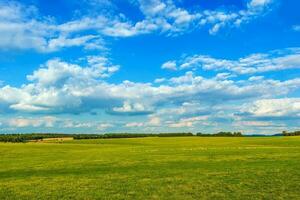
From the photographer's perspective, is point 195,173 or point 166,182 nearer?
point 166,182

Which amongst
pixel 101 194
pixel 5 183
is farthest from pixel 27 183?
pixel 101 194

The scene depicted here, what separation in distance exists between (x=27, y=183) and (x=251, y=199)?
15.8m

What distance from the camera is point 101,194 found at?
21.1 meters

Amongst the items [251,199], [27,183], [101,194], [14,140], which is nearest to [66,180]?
[27,183]

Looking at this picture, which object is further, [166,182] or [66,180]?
[66,180]

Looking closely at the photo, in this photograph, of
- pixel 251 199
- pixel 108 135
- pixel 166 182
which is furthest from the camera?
pixel 108 135

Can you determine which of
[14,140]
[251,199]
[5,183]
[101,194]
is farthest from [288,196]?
[14,140]

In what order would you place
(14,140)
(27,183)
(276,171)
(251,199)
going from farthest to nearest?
1. (14,140)
2. (276,171)
3. (27,183)
4. (251,199)

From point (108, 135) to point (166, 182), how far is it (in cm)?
16411

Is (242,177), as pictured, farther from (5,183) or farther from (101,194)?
(5,183)

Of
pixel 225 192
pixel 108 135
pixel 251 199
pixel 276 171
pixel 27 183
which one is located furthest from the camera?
pixel 108 135

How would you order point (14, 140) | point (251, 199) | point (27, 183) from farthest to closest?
point (14, 140) → point (27, 183) → point (251, 199)

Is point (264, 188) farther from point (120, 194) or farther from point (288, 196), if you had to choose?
point (120, 194)

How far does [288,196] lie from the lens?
19.1 metres
